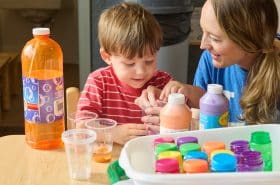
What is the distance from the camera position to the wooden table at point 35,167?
3.65ft

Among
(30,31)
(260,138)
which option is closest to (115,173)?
(260,138)

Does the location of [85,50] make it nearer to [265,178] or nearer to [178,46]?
[178,46]

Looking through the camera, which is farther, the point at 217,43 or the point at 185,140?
the point at 217,43

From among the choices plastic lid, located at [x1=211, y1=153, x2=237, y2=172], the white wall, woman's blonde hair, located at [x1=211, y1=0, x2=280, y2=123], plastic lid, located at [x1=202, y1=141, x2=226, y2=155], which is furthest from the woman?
the white wall

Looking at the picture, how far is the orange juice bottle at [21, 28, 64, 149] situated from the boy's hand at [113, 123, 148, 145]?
0.47 ft

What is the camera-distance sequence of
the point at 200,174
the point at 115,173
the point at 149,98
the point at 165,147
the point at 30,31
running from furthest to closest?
the point at 30,31, the point at 149,98, the point at 115,173, the point at 165,147, the point at 200,174

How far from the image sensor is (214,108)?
1147mm

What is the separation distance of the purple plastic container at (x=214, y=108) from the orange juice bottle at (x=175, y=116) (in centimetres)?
6

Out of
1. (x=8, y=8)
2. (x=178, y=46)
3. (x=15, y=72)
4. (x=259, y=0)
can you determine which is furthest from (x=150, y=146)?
(x=8, y=8)

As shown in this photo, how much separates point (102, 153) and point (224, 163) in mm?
413

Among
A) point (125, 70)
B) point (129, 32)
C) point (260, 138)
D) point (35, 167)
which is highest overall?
point (129, 32)

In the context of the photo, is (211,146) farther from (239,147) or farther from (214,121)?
(214,121)

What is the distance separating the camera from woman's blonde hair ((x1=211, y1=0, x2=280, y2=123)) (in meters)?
1.37

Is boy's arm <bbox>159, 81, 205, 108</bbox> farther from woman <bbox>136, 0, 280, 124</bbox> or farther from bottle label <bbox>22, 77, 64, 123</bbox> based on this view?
bottle label <bbox>22, 77, 64, 123</bbox>
